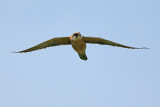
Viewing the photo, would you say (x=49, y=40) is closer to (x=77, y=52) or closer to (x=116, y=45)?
(x=77, y=52)

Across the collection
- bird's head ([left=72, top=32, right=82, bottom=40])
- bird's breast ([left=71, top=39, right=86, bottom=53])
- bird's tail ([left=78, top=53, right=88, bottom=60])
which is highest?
bird's head ([left=72, top=32, right=82, bottom=40])

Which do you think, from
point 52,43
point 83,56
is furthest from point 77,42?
point 52,43

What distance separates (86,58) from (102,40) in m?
2.26

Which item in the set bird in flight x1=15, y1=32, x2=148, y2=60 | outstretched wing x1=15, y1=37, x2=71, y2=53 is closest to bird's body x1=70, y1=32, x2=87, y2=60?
bird in flight x1=15, y1=32, x2=148, y2=60

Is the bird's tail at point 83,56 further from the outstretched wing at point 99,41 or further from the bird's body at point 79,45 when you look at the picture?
the outstretched wing at point 99,41

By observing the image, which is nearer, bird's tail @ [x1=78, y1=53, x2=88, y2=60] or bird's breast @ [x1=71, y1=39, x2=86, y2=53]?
bird's breast @ [x1=71, y1=39, x2=86, y2=53]

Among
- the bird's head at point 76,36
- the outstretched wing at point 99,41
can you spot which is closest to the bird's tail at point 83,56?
the outstretched wing at point 99,41

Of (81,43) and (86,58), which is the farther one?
(86,58)

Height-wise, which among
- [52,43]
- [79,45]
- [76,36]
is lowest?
[79,45]

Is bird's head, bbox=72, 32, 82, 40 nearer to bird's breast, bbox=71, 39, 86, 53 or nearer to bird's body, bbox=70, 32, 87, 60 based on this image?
bird's body, bbox=70, 32, 87, 60

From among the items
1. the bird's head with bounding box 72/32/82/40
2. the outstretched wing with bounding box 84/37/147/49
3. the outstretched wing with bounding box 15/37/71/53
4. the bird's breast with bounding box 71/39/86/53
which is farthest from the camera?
the outstretched wing with bounding box 84/37/147/49

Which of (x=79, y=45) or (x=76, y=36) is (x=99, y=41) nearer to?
(x=79, y=45)

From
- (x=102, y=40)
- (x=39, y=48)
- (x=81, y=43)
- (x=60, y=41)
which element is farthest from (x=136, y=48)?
(x=39, y=48)

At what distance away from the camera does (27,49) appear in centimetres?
2645
